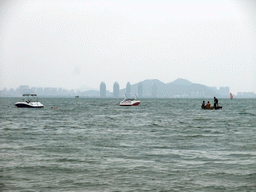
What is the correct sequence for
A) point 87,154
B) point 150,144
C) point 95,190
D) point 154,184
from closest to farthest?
1. point 95,190
2. point 154,184
3. point 87,154
4. point 150,144

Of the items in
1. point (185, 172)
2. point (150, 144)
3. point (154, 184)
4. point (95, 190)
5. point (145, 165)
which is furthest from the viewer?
point (150, 144)

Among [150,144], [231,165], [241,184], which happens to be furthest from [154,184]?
[150,144]

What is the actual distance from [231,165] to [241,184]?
149 inches

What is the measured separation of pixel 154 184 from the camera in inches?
574

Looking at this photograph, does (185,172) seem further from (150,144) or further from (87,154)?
(150,144)

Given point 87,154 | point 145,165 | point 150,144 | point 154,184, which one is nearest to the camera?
point 154,184

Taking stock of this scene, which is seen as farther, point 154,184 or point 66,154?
point 66,154

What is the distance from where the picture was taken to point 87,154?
22.0m

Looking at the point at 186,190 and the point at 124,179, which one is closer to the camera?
the point at 186,190

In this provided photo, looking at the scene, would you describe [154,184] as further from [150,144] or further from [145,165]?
[150,144]

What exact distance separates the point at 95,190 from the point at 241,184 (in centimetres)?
642

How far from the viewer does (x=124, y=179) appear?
1537 centimetres

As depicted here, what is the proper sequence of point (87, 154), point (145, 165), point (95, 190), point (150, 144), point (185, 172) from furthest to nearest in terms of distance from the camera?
point (150, 144)
point (87, 154)
point (145, 165)
point (185, 172)
point (95, 190)

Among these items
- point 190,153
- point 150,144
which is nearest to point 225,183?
point 190,153
